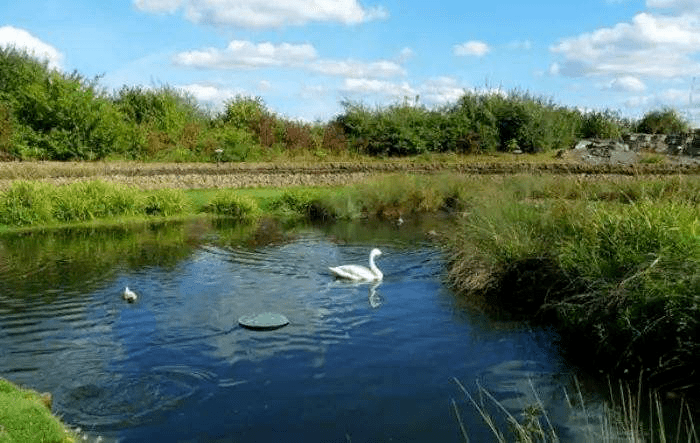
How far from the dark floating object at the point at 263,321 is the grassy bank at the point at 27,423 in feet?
14.5

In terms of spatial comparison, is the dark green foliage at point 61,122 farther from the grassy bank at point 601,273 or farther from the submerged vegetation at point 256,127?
the grassy bank at point 601,273

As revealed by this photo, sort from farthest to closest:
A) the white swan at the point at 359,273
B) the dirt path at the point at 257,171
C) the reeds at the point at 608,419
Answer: the dirt path at the point at 257,171
the white swan at the point at 359,273
the reeds at the point at 608,419

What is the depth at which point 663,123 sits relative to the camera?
48.2 metres

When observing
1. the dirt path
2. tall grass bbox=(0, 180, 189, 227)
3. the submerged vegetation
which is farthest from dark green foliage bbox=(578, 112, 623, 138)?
tall grass bbox=(0, 180, 189, 227)

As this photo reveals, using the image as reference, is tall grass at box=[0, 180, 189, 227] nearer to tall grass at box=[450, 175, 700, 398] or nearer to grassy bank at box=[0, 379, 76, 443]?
tall grass at box=[450, 175, 700, 398]

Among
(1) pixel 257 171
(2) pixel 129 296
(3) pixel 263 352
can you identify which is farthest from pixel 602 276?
(1) pixel 257 171

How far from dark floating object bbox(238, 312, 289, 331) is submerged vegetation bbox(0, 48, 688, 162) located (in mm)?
26811

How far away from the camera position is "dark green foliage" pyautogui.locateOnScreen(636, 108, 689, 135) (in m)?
47.7

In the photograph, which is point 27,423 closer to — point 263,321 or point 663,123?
point 263,321

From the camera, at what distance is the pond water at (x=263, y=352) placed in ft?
26.2

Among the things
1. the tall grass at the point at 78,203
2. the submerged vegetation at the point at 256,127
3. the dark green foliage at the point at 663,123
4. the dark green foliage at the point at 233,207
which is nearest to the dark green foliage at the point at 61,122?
the submerged vegetation at the point at 256,127

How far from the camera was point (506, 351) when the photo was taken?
411 inches

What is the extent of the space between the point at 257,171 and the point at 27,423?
2814 centimetres

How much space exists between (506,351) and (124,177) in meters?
23.1
